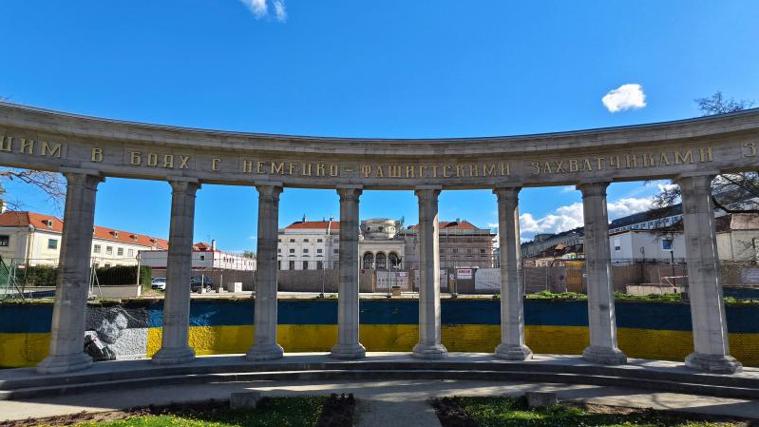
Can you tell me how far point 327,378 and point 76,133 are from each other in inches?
469

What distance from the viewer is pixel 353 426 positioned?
986 centimetres

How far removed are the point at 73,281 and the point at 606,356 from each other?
1834 cm

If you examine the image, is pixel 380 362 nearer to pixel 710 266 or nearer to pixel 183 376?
pixel 183 376

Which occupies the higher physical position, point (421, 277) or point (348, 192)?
point (348, 192)

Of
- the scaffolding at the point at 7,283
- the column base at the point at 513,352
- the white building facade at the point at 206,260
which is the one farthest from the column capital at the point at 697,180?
the white building facade at the point at 206,260

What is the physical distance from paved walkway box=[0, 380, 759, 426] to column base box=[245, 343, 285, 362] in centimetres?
129

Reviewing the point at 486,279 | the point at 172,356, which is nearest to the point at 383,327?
the point at 172,356

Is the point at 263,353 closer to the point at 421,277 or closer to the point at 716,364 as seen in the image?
the point at 421,277

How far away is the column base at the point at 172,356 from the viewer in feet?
48.5

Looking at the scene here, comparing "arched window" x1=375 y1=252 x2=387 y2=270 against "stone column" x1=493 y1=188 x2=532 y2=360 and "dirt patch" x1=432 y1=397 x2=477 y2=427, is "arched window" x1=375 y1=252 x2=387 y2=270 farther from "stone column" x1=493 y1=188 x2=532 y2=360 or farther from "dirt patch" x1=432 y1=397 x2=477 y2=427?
"dirt patch" x1=432 y1=397 x2=477 y2=427

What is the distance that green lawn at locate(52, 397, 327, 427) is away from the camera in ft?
31.6

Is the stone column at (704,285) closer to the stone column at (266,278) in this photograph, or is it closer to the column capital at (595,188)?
the column capital at (595,188)

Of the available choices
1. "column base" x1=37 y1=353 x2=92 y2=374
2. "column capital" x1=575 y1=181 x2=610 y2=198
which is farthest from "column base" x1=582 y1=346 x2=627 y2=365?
"column base" x1=37 y1=353 x2=92 y2=374

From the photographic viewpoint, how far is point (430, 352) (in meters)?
16.1
